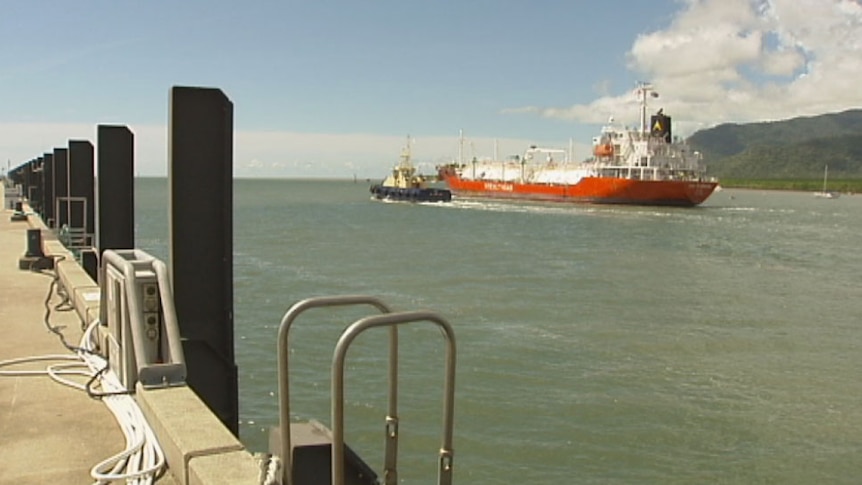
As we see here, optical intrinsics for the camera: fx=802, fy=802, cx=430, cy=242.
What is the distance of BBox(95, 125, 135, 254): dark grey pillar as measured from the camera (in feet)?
26.9

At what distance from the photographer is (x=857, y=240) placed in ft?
150

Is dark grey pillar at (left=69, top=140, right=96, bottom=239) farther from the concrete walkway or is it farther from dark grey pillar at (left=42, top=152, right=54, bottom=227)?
dark grey pillar at (left=42, top=152, right=54, bottom=227)

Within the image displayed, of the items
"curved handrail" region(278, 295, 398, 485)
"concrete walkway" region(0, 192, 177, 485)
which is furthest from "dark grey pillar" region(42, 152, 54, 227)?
"curved handrail" region(278, 295, 398, 485)

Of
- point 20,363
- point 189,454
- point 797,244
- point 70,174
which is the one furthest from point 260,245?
point 189,454

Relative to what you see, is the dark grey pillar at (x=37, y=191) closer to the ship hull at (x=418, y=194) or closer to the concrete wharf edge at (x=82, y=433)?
the concrete wharf edge at (x=82, y=433)

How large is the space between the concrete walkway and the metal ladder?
0.85m

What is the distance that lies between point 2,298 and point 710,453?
804 centimetres

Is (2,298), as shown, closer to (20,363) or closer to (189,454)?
(20,363)

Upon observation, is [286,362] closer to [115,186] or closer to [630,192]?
[115,186]

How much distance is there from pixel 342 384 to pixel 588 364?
36.0ft

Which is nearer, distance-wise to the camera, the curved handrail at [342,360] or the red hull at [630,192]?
the curved handrail at [342,360]

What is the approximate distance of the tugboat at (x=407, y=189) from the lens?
8512 cm

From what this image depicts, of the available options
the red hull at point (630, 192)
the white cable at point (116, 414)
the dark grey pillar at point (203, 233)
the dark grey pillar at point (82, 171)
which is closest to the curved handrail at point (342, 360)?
the white cable at point (116, 414)

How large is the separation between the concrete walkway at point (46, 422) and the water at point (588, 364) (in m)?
3.03
